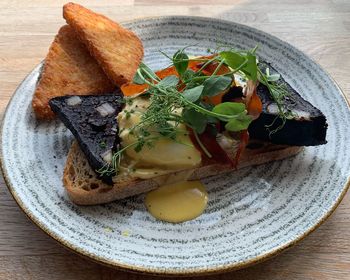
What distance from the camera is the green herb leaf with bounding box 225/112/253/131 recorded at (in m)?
2.00

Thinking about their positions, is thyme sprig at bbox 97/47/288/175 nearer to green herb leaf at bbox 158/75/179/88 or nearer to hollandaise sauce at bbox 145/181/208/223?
green herb leaf at bbox 158/75/179/88

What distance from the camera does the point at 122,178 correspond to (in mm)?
2014

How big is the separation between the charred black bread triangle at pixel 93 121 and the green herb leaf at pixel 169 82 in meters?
0.22

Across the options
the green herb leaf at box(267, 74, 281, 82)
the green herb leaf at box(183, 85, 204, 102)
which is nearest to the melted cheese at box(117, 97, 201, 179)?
the green herb leaf at box(183, 85, 204, 102)

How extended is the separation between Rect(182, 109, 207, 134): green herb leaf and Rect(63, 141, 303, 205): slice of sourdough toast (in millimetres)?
192

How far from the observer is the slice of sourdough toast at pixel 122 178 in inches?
77.8

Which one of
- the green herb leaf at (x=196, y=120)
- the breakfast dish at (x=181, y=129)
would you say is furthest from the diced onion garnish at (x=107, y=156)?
the green herb leaf at (x=196, y=120)

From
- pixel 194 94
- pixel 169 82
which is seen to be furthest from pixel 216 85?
pixel 169 82

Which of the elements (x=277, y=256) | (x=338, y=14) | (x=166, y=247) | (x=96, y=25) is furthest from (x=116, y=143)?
(x=338, y=14)

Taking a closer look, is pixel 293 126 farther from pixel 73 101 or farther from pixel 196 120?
pixel 73 101

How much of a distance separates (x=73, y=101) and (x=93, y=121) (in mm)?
189

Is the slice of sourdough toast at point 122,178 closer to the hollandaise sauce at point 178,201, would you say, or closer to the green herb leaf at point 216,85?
Answer: the hollandaise sauce at point 178,201

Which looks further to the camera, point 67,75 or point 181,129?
point 67,75

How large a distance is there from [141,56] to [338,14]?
1481 mm
